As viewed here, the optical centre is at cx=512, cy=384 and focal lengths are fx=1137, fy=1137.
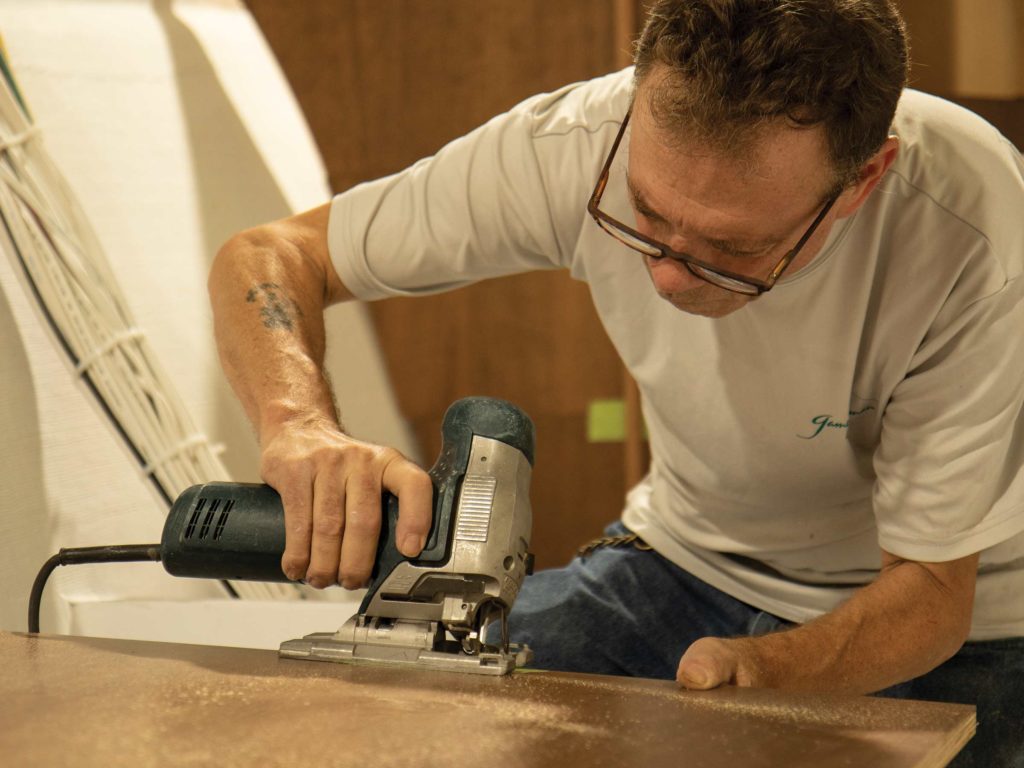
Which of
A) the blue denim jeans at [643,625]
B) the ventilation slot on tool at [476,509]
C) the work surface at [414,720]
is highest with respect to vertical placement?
the ventilation slot on tool at [476,509]

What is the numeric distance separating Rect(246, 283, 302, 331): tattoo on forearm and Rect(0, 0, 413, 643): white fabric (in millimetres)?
515

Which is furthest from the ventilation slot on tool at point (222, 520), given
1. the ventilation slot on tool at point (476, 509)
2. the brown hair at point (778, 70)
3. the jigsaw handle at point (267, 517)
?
the brown hair at point (778, 70)

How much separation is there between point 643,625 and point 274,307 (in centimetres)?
66

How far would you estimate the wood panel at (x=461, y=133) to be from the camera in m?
2.95

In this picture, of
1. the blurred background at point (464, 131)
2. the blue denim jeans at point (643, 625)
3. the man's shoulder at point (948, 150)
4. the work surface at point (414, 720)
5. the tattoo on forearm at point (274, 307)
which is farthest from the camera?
the blurred background at point (464, 131)

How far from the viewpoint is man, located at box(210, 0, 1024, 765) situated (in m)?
1.06

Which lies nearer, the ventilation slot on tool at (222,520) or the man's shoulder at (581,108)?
the ventilation slot on tool at (222,520)

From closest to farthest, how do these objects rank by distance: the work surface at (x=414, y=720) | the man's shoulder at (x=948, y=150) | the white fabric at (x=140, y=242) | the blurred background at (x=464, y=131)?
the work surface at (x=414, y=720)
the man's shoulder at (x=948, y=150)
the white fabric at (x=140, y=242)
the blurred background at (x=464, y=131)

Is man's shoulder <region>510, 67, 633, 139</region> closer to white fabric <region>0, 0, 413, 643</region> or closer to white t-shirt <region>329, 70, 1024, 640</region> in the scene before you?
white t-shirt <region>329, 70, 1024, 640</region>

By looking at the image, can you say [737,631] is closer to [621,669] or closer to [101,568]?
[621,669]

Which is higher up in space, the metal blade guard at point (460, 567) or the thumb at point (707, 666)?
the metal blade guard at point (460, 567)

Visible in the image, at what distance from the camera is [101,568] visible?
1731 mm

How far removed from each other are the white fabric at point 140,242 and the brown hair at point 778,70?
0.98m

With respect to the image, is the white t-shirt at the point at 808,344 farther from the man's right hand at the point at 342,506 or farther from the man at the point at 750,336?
the man's right hand at the point at 342,506
